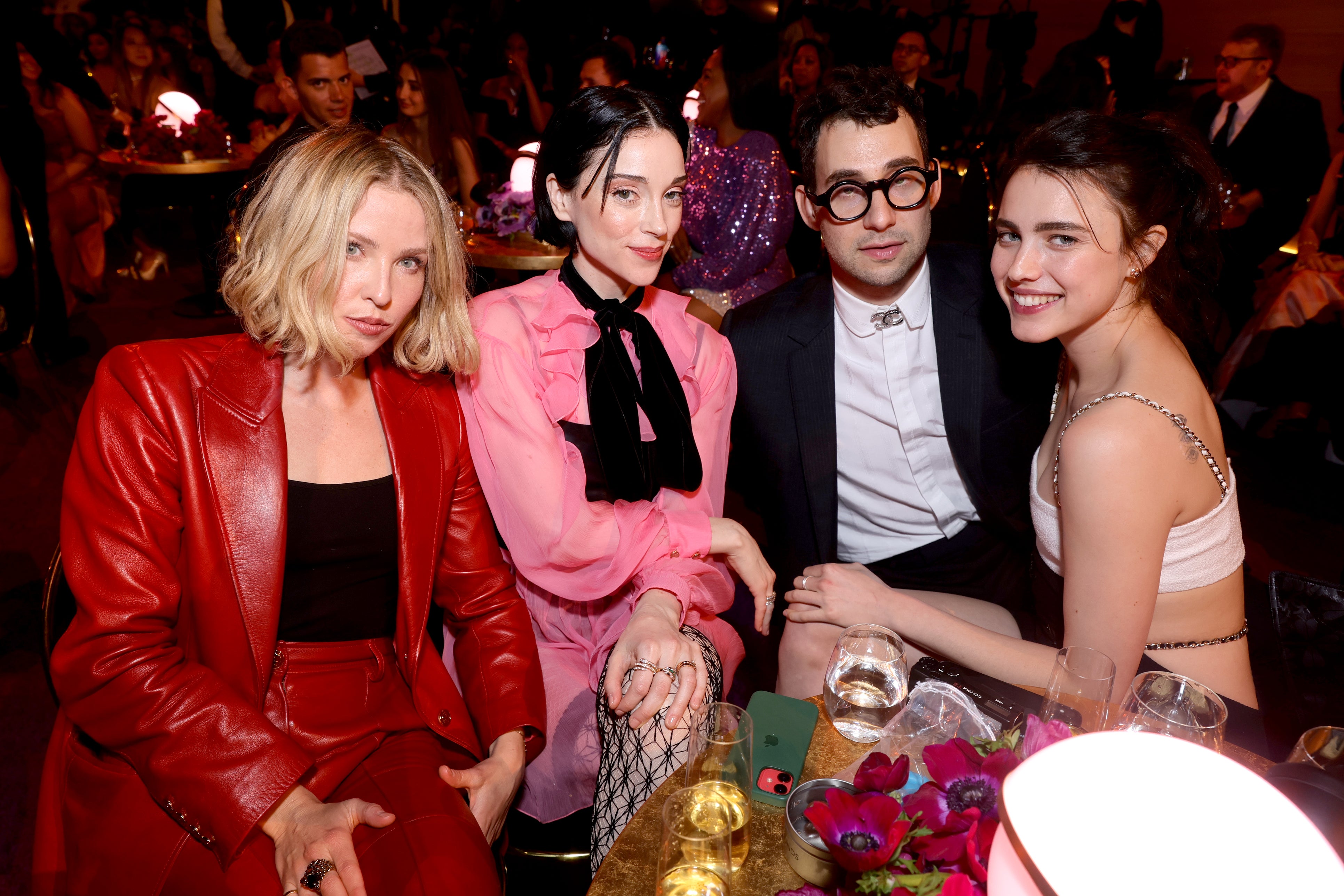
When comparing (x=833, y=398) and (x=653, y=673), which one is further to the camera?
(x=833, y=398)

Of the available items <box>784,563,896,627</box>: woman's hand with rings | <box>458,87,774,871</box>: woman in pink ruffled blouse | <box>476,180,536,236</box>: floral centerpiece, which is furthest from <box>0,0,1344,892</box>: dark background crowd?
<box>784,563,896,627</box>: woman's hand with rings

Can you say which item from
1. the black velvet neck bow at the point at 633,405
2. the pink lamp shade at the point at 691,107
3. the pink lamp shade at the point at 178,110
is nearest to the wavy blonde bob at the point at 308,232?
the black velvet neck bow at the point at 633,405

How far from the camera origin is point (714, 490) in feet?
7.04

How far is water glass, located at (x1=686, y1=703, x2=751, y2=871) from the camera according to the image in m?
1.14

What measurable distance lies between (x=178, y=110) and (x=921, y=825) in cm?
681

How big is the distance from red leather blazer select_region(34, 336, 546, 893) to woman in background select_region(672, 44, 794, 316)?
2734mm

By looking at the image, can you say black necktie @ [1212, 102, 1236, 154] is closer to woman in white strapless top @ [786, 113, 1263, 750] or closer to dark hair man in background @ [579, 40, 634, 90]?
dark hair man in background @ [579, 40, 634, 90]

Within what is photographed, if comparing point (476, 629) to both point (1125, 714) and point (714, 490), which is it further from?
point (1125, 714)

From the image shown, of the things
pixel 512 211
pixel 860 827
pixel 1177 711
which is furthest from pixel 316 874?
pixel 512 211

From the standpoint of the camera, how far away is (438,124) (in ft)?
17.3

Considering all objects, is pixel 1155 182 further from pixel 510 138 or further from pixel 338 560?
pixel 510 138

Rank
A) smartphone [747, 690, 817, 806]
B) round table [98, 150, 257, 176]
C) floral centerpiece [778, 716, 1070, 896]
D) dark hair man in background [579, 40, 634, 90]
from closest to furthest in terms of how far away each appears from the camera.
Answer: floral centerpiece [778, 716, 1070, 896] → smartphone [747, 690, 817, 806] → dark hair man in background [579, 40, 634, 90] → round table [98, 150, 257, 176]

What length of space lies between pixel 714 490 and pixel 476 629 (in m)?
0.69

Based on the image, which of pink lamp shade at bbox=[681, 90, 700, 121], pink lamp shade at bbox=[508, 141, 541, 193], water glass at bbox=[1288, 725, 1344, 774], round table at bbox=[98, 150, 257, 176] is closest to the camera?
water glass at bbox=[1288, 725, 1344, 774]
